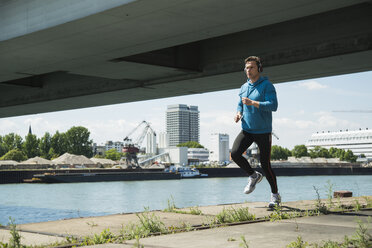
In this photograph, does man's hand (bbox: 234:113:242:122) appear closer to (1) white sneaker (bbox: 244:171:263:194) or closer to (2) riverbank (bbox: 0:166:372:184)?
(1) white sneaker (bbox: 244:171:263:194)

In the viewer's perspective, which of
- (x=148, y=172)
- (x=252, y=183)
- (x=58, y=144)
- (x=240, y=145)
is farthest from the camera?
(x=58, y=144)

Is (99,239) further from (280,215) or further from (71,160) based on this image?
(71,160)

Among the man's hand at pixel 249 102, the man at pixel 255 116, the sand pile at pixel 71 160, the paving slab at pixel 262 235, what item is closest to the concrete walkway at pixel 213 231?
the paving slab at pixel 262 235

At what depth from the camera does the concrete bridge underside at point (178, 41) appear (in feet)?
30.3

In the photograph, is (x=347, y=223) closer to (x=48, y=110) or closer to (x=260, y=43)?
→ (x=260, y=43)

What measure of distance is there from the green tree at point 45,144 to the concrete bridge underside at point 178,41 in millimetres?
136681

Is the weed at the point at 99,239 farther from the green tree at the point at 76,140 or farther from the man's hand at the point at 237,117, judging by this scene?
the green tree at the point at 76,140

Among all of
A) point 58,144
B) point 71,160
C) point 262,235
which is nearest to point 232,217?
point 262,235

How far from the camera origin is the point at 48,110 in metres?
23.7

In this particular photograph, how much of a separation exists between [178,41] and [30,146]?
144967mm

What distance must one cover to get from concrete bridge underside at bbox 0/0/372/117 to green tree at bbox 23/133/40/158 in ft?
446

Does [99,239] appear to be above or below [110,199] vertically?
above

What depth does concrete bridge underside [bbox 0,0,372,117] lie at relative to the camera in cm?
923

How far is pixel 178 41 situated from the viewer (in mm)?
11203
